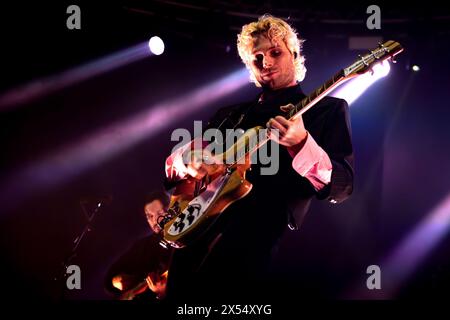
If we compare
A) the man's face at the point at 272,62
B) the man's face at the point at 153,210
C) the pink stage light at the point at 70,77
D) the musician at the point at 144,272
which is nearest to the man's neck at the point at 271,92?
the man's face at the point at 272,62

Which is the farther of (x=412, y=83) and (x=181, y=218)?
(x=412, y=83)

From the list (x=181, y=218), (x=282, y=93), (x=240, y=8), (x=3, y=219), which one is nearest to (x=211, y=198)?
(x=181, y=218)

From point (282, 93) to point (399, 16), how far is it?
3.10 meters

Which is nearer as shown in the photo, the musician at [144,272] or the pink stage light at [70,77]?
the musician at [144,272]

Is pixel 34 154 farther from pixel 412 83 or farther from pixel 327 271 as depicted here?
pixel 412 83

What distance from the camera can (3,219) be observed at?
220 inches

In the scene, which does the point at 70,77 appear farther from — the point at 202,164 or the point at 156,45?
the point at 202,164

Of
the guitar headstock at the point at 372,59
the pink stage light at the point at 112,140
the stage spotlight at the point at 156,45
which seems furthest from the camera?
the pink stage light at the point at 112,140

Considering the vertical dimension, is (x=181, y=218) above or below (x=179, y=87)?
below

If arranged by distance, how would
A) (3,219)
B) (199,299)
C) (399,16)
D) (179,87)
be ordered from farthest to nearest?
(179,87) → (3,219) → (399,16) → (199,299)

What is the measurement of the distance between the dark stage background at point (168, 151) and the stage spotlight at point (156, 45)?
0.11 metres

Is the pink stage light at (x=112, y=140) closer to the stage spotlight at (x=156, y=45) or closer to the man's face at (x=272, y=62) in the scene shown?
the stage spotlight at (x=156, y=45)

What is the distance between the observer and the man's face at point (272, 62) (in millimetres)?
2750

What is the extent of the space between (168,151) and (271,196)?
12.0ft
